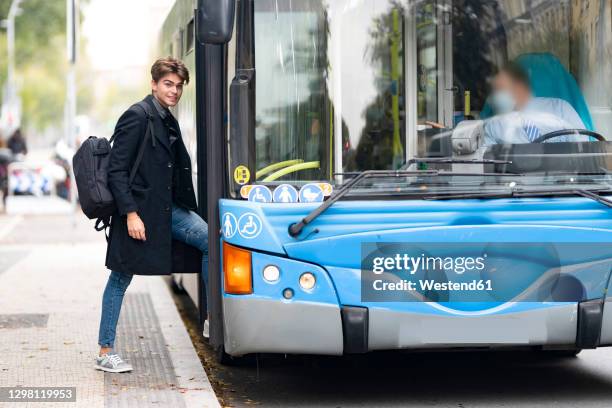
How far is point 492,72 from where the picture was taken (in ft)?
21.3

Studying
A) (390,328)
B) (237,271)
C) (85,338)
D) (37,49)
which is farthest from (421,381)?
(37,49)

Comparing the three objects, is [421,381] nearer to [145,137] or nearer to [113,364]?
[113,364]

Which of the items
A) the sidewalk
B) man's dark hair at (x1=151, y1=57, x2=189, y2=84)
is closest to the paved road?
the sidewalk

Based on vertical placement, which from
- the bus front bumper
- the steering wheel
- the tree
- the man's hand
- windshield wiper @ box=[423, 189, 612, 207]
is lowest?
the bus front bumper

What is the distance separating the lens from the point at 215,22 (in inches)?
235

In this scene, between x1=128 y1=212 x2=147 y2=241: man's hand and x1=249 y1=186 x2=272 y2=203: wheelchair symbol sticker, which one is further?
x1=128 y1=212 x2=147 y2=241: man's hand

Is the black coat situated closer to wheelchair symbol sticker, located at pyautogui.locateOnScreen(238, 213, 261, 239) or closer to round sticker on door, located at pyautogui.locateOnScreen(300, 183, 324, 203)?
wheelchair symbol sticker, located at pyautogui.locateOnScreen(238, 213, 261, 239)

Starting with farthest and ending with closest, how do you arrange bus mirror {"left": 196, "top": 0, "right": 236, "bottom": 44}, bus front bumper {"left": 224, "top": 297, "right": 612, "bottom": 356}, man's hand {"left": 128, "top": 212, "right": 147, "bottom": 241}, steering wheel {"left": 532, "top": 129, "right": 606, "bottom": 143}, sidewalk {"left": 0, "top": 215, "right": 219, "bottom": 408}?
man's hand {"left": 128, "top": 212, "right": 147, "bottom": 241} < sidewalk {"left": 0, "top": 215, "right": 219, "bottom": 408} < steering wheel {"left": 532, "top": 129, "right": 606, "bottom": 143} < bus front bumper {"left": 224, "top": 297, "right": 612, "bottom": 356} < bus mirror {"left": 196, "top": 0, "right": 236, "bottom": 44}

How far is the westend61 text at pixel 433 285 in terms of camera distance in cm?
610

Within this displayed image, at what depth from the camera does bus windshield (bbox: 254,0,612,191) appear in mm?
6258

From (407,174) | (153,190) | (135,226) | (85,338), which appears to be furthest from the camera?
(85,338)

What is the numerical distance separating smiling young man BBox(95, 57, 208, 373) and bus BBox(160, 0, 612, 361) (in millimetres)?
683

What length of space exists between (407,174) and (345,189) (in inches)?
13.3

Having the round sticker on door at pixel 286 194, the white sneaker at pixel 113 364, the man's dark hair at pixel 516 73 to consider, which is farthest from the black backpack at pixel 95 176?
the man's dark hair at pixel 516 73
